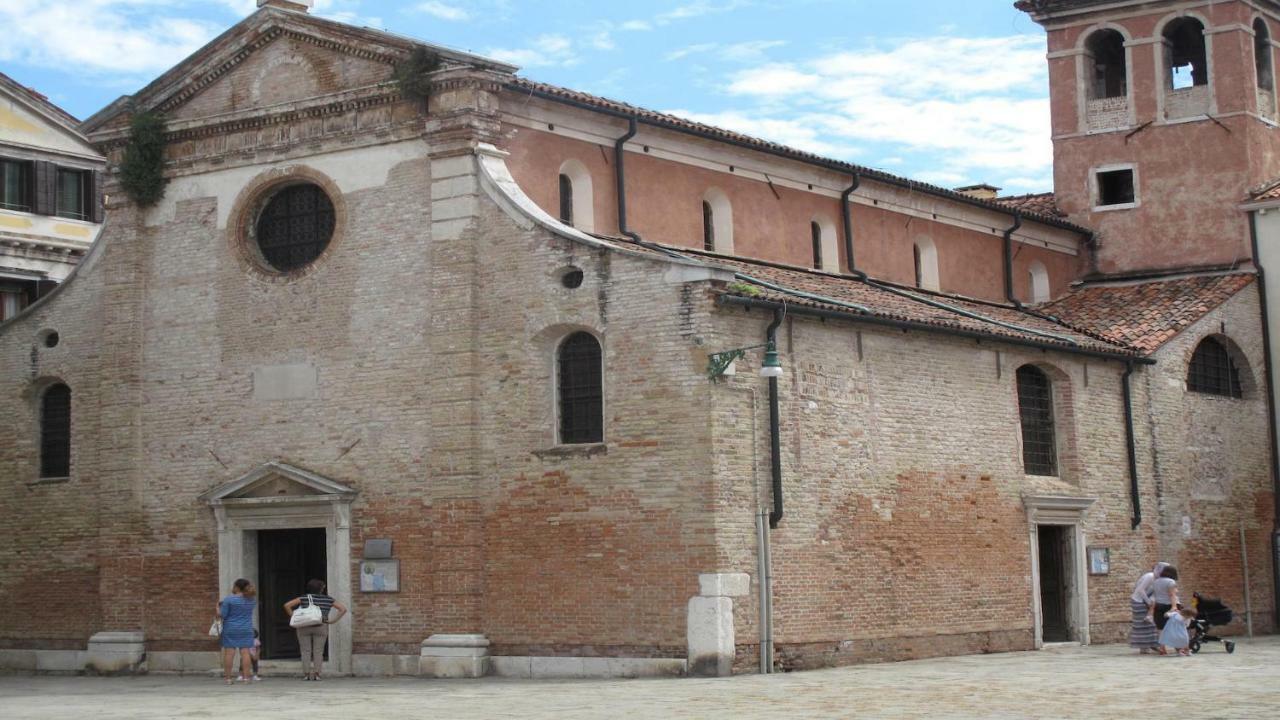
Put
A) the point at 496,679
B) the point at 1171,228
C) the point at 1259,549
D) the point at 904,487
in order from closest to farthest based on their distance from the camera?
the point at 496,679, the point at 904,487, the point at 1259,549, the point at 1171,228

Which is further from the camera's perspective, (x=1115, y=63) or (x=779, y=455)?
(x=1115, y=63)

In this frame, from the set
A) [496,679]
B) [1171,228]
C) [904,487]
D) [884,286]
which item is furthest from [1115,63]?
[496,679]

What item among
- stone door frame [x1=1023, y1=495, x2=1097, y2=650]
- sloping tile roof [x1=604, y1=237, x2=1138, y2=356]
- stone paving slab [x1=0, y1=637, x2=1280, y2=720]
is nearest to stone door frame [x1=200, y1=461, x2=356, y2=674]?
stone paving slab [x1=0, y1=637, x2=1280, y2=720]

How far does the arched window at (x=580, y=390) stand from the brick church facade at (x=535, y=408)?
4 centimetres

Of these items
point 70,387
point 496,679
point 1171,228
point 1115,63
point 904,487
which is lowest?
point 496,679

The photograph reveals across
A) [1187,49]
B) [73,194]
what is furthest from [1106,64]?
[73,194]

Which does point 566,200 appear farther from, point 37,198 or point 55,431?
point 37,198

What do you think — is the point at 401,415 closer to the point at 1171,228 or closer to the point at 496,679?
the point at 496,679

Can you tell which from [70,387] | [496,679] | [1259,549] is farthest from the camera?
[1259,549]

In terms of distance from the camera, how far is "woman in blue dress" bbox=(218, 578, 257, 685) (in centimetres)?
2244

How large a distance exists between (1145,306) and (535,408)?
1402cm

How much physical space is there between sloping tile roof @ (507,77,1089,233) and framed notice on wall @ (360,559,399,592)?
245 inches

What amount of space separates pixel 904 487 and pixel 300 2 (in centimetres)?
1068

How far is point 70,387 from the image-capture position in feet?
88.2
